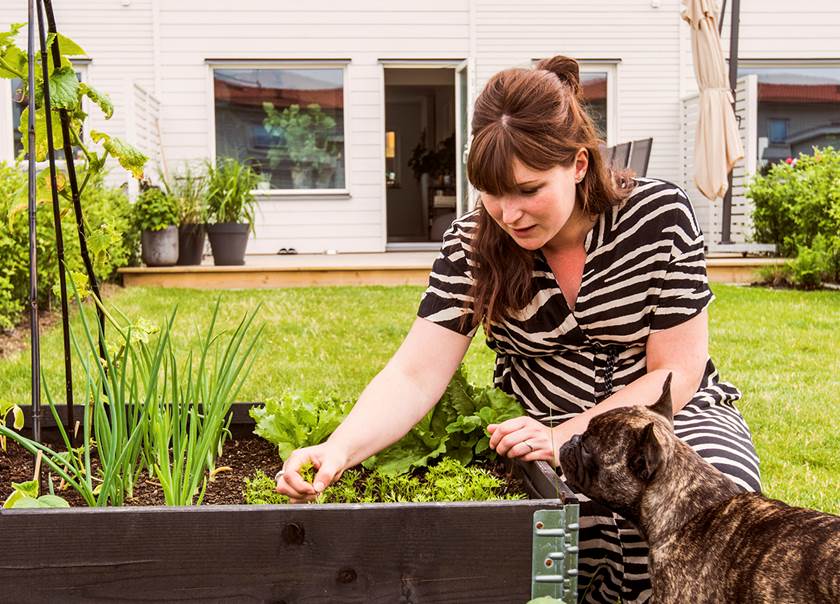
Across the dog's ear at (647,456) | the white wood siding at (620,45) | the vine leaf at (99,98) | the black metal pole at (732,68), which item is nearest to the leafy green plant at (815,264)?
the black metal pole at (732,68)

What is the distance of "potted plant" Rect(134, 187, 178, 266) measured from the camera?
10180 millimetres

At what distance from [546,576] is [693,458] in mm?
457

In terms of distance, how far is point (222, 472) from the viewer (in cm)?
256

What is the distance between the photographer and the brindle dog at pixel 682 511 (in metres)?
1.81

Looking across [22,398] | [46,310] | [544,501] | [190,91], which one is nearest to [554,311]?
[544,501]

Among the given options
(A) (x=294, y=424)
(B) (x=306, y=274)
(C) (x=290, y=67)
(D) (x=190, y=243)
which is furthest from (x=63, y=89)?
(C) (x=290, y=67)

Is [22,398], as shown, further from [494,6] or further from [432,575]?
[494,6]

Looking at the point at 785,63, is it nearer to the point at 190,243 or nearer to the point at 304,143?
the point at 304,143

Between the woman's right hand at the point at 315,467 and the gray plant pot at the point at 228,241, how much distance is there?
8.76 m

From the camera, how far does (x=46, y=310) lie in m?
7.79

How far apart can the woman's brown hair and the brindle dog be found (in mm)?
525

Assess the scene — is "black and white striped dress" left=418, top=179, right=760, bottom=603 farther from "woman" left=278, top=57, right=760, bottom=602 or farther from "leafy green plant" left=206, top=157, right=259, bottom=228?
"leafy green plant" left=206, top=157, right=259, bottom=228

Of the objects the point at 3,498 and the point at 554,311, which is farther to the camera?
the point at 554,311

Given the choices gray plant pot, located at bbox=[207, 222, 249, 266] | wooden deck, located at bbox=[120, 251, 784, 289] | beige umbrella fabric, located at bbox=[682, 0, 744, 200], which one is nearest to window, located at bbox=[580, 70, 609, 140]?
beige umbrella fabric, located at bbox=[682, 0, 744, 200]
